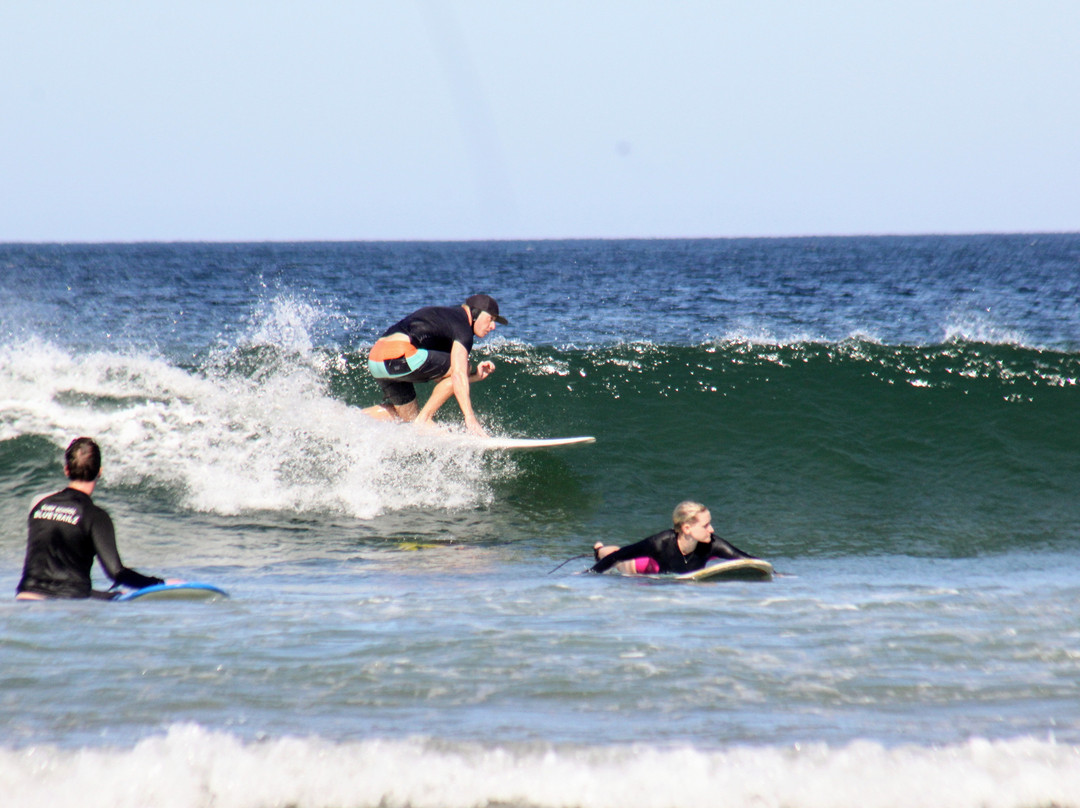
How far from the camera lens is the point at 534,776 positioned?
3109mm

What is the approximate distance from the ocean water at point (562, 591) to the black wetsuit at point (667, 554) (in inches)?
12.1

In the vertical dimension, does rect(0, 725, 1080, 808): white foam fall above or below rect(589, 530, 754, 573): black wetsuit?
above

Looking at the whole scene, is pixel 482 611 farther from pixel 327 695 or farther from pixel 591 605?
pixel 327 695

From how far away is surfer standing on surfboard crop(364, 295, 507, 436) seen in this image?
8.43 m

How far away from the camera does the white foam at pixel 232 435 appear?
893cm

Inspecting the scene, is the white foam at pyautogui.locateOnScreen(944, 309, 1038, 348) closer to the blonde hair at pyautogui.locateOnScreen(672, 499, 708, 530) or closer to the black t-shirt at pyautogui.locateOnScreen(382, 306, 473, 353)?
the black t-shirt at pyautogui.locateOnScreen(382, 306, 473, 353)

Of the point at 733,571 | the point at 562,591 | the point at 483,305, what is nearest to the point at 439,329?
the point at 483,305

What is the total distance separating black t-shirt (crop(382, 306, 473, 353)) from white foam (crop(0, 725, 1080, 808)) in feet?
18.2

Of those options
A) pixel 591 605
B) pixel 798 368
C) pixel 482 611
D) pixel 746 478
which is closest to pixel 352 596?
pixel 482 611

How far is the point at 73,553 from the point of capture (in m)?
5.17

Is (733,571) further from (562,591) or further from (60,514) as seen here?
(60,514)

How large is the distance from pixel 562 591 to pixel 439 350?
11.7 ft

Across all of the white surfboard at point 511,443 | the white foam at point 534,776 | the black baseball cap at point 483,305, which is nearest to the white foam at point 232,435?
the white surfboard at point 511,443

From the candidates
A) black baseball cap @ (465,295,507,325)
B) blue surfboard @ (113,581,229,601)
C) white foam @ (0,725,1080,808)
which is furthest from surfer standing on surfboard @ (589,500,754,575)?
white foam @ (0,725,1080,808)
